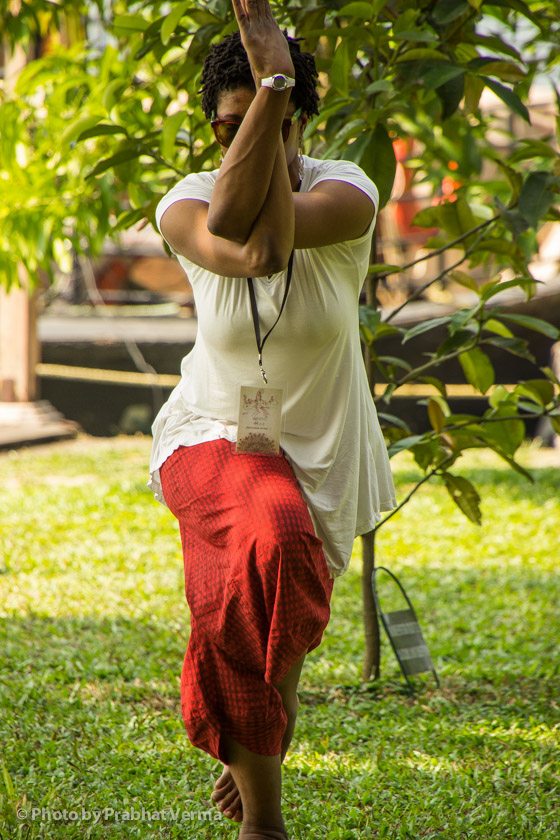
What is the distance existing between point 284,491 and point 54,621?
2145 millimetres

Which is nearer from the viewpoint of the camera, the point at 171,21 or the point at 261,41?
the point at 261,41

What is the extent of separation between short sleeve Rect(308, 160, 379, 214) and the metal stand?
50.0 inches

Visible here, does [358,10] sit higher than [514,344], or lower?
higher

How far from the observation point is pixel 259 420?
76.1 inches

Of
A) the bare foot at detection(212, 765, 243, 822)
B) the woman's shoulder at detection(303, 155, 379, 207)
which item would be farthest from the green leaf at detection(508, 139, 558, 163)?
the bare foot at detection(212, 765, 243, 822)

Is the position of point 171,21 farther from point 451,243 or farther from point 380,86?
point 451,243

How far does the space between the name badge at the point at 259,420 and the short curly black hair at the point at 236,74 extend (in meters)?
0.53

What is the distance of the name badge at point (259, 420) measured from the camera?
1.93 metres

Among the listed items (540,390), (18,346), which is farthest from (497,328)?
(18,346)

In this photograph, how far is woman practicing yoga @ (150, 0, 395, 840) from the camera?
5.81 ft

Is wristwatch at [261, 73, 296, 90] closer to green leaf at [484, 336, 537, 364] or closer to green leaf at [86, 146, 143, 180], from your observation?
green leaf at [86, 146, 143, 180]

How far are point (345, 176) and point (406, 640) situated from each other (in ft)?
4.84

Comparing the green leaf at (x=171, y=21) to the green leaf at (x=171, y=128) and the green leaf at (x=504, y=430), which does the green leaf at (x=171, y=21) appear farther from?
the green leaf at (x=504, y=430)

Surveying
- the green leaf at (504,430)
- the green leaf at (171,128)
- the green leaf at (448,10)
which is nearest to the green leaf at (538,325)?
the green leaf at (504,430)
